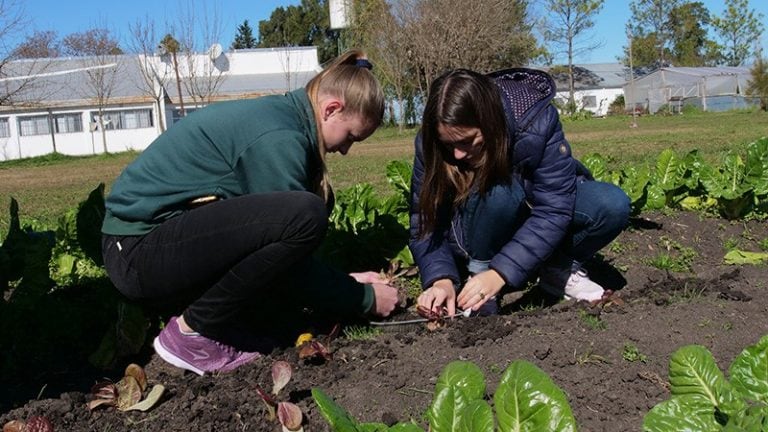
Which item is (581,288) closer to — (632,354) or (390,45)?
(632,354)

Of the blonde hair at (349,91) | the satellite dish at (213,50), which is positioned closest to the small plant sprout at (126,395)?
the blonde hair at (349,91)

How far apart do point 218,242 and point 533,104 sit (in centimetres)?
138

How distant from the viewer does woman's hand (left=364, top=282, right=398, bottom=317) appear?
131 inches

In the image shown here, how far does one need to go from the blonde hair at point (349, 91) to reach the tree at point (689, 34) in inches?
2532

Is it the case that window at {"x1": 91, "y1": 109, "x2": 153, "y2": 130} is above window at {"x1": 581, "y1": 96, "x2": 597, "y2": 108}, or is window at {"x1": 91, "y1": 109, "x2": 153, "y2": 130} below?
above

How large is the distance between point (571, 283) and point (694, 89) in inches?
1901

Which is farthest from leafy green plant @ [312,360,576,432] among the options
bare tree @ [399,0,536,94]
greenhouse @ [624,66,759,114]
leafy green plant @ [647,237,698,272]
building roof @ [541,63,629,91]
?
building roof @ [541,63,629,91]

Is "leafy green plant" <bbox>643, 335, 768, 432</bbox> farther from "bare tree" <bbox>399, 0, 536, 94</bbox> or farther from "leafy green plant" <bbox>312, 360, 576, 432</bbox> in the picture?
"bare tree" <bbox>399, 0, 536, 94</bbox>

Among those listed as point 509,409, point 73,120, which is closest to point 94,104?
point 73,120

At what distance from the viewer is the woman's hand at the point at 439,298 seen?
3.16 m

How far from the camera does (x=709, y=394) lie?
150cm

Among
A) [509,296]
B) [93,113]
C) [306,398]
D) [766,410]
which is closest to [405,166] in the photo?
[509,296]

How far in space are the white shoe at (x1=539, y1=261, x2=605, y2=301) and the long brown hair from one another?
0.59m

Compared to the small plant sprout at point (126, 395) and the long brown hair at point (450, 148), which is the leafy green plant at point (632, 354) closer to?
the long brown hair at point (450, 148)
